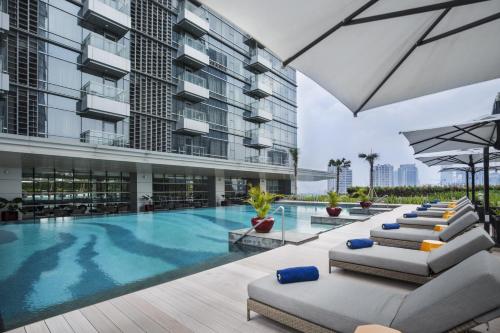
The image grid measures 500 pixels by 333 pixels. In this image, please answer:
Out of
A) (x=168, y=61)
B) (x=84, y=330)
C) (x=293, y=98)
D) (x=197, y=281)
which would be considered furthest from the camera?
(x=293, y=98)

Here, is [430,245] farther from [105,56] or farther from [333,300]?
[105,56]

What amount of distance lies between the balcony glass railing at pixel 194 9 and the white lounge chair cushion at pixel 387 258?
25.0 metres

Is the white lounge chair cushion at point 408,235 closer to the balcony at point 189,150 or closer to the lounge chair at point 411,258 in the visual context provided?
the lounge chair at point 411,258

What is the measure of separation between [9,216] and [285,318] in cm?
1836

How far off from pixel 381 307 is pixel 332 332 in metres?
→ 0.50

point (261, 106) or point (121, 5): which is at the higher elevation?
point (121, 5)

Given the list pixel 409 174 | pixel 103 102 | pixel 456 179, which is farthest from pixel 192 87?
pixel 409 174

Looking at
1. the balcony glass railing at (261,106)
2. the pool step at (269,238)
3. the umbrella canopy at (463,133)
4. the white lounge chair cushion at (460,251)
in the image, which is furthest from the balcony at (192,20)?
the white lounge chair cushion at (460,251)

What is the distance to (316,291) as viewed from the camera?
2.87 metres

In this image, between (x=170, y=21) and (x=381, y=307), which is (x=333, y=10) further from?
(x=170, y=21)

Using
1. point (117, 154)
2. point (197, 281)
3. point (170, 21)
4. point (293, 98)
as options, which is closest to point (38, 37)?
point (117, 154)

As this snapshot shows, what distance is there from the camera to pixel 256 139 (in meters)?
29.6

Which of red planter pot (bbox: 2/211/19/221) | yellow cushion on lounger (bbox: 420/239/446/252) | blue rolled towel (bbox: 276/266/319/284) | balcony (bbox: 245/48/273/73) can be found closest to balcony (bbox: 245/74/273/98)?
balcony (bbox: 245/48/273/73)

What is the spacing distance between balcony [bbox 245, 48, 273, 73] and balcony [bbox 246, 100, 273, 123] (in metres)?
3.98
